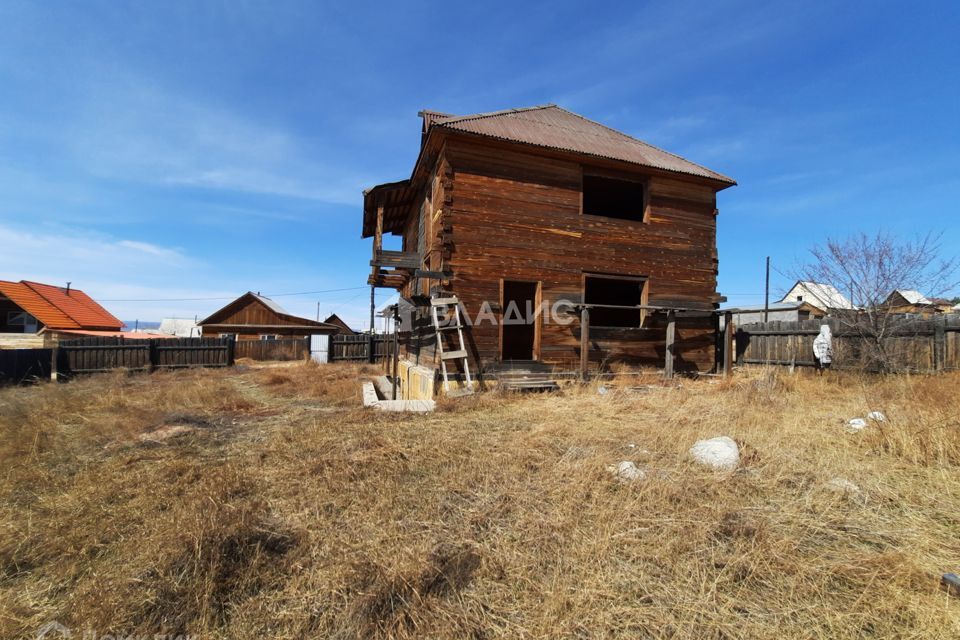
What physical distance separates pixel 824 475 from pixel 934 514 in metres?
0.84

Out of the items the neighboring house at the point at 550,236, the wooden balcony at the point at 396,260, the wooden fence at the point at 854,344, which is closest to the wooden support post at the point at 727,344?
the neighboring house at the point at 550,236

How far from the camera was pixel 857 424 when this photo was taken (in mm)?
5938

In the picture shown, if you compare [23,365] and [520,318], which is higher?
[520,318]

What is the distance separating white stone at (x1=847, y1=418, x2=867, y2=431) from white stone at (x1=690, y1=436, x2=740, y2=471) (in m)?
2.45

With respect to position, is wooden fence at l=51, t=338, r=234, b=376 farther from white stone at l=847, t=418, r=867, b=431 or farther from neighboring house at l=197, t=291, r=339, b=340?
white stone at l=847, t=418, r=867, b=431

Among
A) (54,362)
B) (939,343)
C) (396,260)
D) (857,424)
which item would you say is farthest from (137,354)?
(939,343)

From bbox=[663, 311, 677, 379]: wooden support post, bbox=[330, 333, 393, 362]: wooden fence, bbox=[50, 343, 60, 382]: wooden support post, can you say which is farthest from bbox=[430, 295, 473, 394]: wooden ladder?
bbox=[50, 343, 60, 382]: wooden support post

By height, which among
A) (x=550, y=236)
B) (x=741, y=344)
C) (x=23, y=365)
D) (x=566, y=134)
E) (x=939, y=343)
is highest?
(x=566, y=134)

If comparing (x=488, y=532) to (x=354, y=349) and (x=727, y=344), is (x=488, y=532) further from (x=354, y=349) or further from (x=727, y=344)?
(x=354, y=349)

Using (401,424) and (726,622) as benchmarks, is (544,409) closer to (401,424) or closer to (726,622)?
(401,424)

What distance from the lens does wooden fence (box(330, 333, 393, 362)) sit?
77.2 ft

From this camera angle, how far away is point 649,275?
475 inches

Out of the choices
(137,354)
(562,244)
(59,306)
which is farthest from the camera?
(59,306)

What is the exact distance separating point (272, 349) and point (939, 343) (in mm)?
29392
